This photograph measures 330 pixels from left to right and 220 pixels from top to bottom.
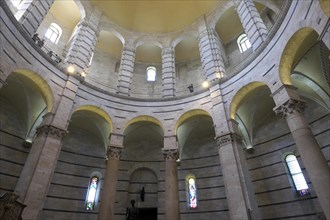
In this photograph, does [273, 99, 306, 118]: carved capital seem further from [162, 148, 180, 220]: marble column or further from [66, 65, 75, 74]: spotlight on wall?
[66, 65, 75, 74]: spotlight on wall

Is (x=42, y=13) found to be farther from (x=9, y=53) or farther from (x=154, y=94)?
(x=154, y=94)

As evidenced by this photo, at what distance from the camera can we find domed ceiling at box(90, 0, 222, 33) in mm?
18859

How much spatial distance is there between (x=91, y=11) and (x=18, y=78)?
26.0 ft

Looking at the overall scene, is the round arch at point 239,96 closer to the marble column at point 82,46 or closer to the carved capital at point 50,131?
the carved capital at point 50,131

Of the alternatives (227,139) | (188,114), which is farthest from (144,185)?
(227,139)

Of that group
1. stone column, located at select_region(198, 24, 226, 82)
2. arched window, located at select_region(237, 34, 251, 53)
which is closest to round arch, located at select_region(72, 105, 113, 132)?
stone column, located at select_region(198, 24, 226, 82)

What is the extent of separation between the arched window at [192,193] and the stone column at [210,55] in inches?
264

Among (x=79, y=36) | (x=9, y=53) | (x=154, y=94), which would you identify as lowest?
(x=9, y=53)

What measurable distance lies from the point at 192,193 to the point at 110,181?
6.06 metres

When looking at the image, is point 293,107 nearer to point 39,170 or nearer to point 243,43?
point 39,170

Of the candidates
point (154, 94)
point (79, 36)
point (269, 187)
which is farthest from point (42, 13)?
point (269, 187)

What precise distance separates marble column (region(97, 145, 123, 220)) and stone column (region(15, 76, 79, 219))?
261 centimetres

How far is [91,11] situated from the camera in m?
17.8

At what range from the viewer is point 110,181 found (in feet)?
38.2
